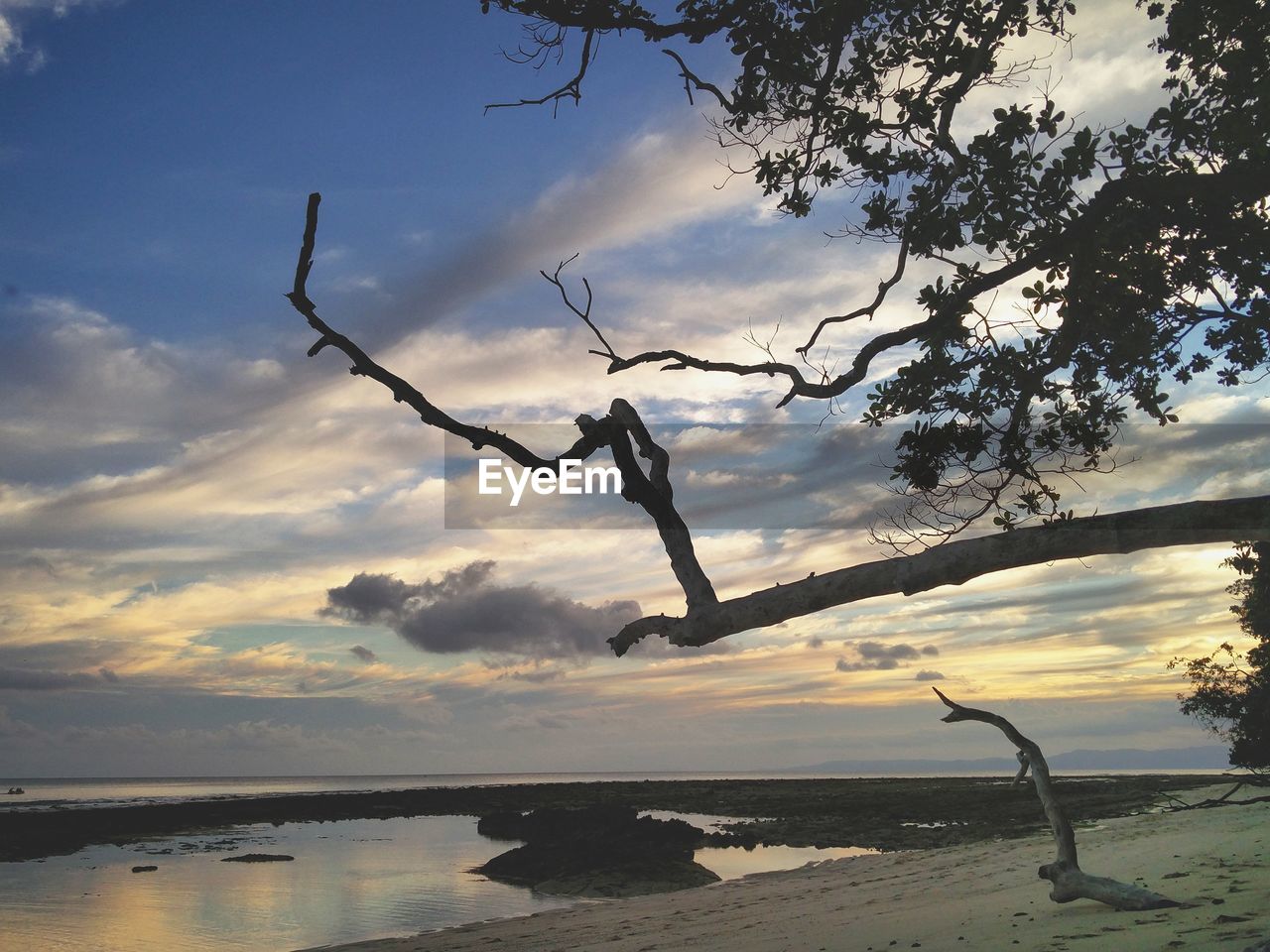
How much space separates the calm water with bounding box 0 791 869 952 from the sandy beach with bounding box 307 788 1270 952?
3569 millimetres

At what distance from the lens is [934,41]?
32.2 feet

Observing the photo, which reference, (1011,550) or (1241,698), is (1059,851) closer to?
(1011,550)

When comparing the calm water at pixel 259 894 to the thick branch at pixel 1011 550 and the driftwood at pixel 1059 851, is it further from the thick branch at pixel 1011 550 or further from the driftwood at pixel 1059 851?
the thick branch at pixel 1011 550

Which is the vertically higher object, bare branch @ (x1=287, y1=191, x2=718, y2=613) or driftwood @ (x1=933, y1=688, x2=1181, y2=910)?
bare branch @ (x1=287, y1=191, x2=718, y2=613)

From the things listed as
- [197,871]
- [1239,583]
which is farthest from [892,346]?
[197,871]

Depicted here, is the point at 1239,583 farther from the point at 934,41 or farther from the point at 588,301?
the point at 588,301

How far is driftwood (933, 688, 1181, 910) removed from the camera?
8.66 m

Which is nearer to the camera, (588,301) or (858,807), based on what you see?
(588,301)

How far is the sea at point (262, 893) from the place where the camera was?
19234 mm

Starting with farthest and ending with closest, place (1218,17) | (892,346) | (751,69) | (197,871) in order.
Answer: (197,871), (751,69), (1218,17), (892,346)

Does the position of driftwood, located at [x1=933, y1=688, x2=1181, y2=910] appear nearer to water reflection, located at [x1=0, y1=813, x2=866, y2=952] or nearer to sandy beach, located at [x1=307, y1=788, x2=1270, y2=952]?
sandy beach, located at [x1=307, y1=788, x2=1270, y2=952]

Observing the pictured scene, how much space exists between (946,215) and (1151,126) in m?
2.22

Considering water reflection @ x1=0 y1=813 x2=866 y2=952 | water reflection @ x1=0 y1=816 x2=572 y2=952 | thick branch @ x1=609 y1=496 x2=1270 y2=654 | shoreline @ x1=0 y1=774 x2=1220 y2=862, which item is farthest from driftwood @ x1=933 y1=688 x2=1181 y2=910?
shoreline @ x1=0 y1=774 x2=1220 y2=862

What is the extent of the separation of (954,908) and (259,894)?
64.6ft
